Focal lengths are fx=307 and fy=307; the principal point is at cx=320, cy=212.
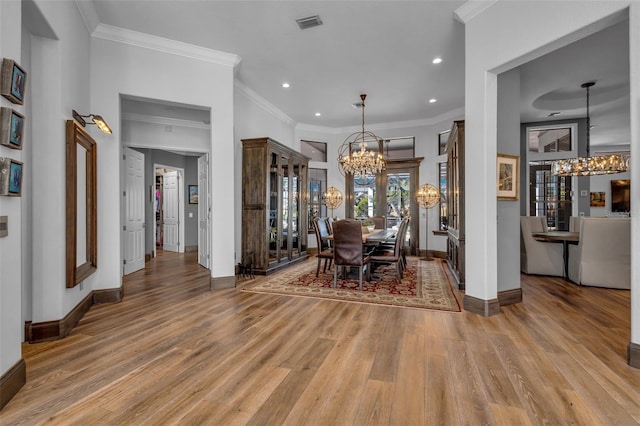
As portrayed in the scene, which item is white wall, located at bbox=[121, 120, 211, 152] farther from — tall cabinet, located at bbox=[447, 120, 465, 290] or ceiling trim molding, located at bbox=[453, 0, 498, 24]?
ceiling trim molding, located at bbox=[453, 0, 498, 24]

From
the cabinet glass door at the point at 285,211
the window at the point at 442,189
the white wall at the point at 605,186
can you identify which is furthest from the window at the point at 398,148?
the white wall at the point at 605,186

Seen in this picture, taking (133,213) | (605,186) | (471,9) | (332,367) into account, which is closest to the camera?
(332,367)

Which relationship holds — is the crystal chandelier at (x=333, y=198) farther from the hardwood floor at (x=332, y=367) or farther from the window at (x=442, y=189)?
the hardwood floor at (x=332, y=367)

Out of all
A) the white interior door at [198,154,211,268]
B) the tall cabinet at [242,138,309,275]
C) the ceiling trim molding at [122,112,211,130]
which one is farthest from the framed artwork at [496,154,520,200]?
the ceiling trim molding at [122,112,211,130]

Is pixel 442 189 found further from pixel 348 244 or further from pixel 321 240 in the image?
pixel 348 244

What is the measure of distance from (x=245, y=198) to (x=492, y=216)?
→ 4.02 meters

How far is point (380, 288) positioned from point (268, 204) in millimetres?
2512

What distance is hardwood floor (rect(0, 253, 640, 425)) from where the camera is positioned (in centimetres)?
172

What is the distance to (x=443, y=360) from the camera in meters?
2.33

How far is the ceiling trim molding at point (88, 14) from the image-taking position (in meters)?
3.23

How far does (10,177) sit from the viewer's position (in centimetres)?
191

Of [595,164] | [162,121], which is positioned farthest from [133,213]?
[595,164]

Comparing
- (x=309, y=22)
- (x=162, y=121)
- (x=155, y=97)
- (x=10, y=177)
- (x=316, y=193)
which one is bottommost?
(x=10, y=177)

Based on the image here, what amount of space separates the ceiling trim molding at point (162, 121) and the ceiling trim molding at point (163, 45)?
5.48 ft
